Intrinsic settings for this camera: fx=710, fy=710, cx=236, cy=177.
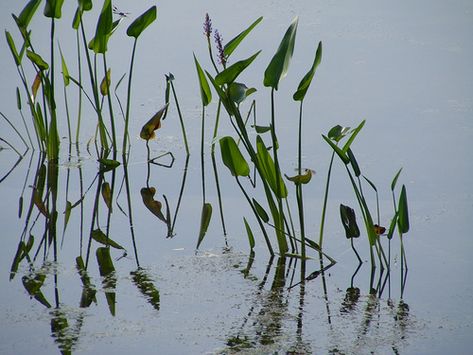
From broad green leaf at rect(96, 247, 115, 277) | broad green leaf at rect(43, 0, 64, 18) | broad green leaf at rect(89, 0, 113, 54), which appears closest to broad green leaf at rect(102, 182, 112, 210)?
broad green leaf at rect(96, 247, 115, 277)

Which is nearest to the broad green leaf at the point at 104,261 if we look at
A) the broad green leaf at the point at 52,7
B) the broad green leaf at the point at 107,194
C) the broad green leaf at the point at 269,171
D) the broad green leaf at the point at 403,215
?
the broad green leaf at the point at 107,194

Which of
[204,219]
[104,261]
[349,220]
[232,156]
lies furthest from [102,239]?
[349,220]

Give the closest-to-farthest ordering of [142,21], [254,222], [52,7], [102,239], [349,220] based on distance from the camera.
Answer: [349,220]
[102,239]
[254,222]
[52,7]
[142,21]

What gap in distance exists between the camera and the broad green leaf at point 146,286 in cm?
162

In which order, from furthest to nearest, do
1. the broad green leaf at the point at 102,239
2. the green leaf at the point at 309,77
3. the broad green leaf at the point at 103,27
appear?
the broad green leaf at the point at 103,27 → the broad green leaf at the point at 102,239 → the green leaf at the point at 309,77

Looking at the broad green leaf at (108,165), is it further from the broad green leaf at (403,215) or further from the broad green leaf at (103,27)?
the broad green leaf at (403,215)

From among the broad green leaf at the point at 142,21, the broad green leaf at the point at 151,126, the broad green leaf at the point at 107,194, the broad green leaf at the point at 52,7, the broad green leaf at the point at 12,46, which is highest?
the broad green leaf at the point at 52,7

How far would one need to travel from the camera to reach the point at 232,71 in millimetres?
1755

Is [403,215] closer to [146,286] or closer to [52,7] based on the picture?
[146,286]

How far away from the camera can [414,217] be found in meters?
2.19

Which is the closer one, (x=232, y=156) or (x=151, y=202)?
(x=232, y=156)

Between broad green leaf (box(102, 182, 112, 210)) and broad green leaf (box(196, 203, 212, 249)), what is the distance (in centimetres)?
31

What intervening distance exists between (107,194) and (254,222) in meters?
0.55

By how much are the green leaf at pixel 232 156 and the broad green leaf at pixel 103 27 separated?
0.69 m
